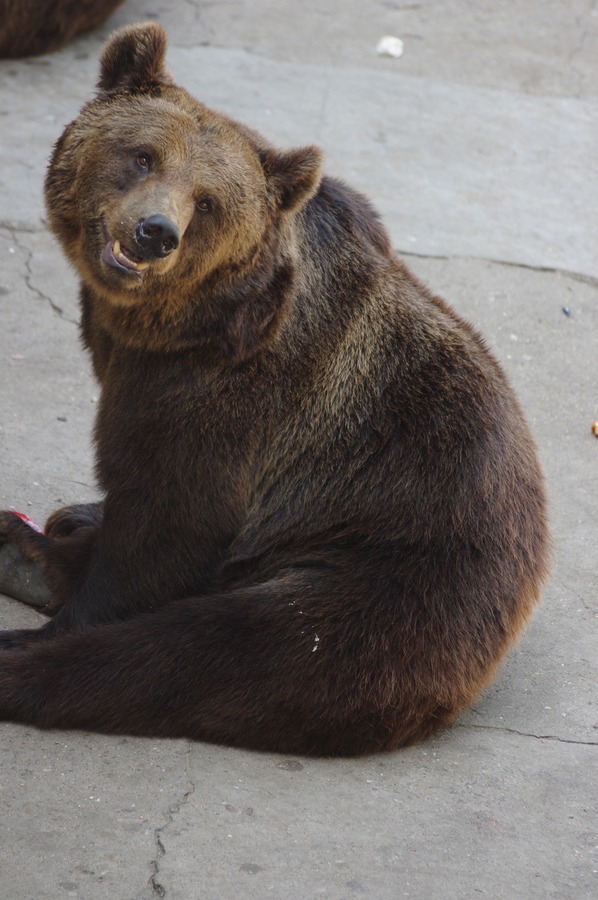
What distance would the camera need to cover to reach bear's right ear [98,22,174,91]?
3.98 meters

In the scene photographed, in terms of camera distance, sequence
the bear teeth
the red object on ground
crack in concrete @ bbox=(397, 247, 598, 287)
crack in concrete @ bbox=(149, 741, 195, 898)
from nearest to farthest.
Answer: crack in concrete @ bbox=(149, 741, 195, 898)
the bear teeth
the red object on ground
crack in concrete @ bbox=(397, 247, 598, 287)

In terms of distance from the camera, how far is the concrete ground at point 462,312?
3357 mm

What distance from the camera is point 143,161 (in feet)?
12.5

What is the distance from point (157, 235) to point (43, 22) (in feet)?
20.0

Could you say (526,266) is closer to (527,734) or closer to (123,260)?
(527,734)

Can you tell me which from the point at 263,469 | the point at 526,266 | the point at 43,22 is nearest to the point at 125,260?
the point at 263,469

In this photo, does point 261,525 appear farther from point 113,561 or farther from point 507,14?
point 507,14

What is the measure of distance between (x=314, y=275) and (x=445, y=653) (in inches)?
51.5

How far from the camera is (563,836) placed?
12.0ft

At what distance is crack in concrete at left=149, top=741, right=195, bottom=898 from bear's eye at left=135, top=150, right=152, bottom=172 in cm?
183

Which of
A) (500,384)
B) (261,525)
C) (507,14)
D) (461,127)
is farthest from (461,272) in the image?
(507,14)

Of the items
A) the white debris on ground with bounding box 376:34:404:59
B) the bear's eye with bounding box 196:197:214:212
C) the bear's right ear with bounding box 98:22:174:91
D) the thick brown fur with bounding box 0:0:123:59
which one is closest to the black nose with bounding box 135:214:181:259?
the bear's eye with bounding box 196:197:214:212

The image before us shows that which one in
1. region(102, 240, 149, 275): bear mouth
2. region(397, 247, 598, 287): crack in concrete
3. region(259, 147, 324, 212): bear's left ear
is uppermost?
region(259, 147, 324, 212): bear's left ear

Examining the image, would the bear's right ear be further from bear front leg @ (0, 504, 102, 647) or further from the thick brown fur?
the thick brown fur
